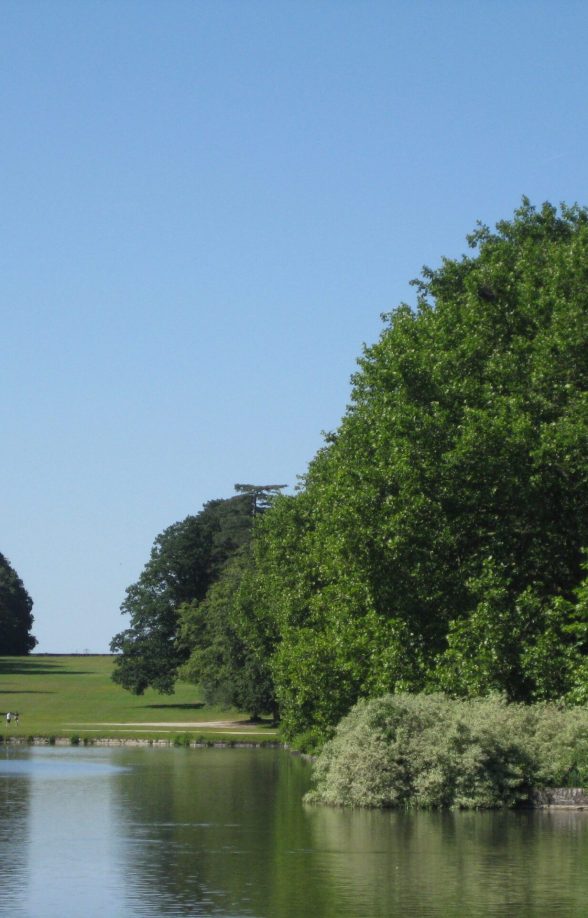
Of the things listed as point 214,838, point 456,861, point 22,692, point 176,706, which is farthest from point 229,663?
point 456,861

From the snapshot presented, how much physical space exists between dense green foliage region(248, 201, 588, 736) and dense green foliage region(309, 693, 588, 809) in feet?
6.72

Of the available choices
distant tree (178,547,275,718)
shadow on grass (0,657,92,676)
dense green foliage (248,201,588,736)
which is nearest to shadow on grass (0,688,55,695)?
shadow on grass (0,657,92,676)

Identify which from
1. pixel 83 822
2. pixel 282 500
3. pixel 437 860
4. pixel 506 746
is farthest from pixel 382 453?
pixel 282 500

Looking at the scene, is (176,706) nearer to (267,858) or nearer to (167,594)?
(167,594)

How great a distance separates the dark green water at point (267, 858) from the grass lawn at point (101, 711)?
4536cm

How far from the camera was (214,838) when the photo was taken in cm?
3397

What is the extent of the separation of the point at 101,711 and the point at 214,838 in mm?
92417

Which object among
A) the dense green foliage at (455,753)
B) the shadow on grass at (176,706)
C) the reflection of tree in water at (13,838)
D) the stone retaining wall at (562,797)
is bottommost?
the reflection of tree in water at (13,838)

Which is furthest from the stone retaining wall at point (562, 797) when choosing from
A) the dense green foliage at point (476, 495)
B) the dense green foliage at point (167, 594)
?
the dense green foliage at point (167, 594)

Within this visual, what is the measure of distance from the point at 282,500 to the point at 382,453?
1443 inches

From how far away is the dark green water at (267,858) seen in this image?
75.8 feet

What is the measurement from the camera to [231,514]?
170 m

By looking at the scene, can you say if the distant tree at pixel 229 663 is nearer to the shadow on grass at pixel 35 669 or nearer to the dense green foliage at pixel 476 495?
the dense green foliage at pixel 476 495

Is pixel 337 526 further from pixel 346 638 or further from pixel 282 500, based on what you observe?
pixel 282 500
